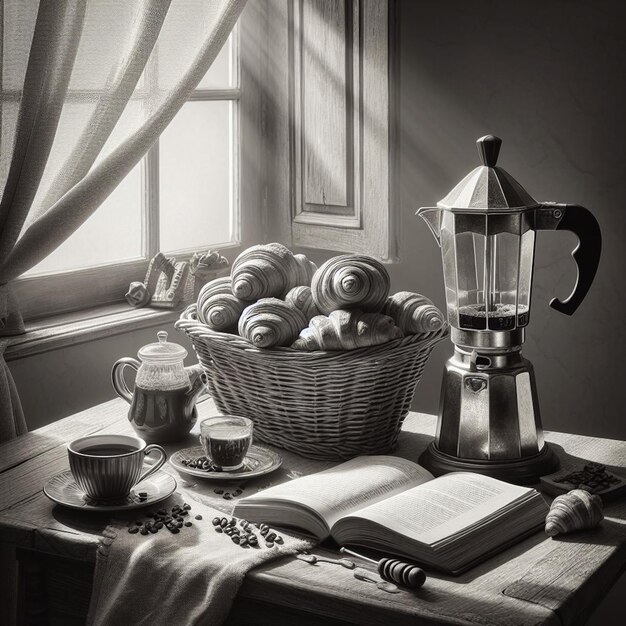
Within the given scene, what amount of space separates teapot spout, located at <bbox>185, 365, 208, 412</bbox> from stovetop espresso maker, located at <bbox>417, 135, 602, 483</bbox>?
410mm

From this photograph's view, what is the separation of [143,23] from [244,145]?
0.80m

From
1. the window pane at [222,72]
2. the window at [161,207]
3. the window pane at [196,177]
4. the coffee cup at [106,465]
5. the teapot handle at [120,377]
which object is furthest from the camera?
the window pane at [222,72]

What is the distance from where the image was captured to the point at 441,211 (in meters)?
1.54

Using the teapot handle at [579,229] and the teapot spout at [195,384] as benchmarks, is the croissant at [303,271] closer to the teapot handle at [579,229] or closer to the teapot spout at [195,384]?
the teapot spout at [195,384]

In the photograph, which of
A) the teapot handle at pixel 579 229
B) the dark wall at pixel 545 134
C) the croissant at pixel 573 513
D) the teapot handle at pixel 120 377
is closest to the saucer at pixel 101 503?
the teapot handle at pixel 120 377

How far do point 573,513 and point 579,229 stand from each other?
1.48 ft

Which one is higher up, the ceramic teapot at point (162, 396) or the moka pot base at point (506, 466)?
the ceramic teapot at point (162, 396)

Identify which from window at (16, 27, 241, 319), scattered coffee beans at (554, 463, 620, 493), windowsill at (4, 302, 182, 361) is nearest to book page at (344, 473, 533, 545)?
scattered coffee beans at (554, 463, 620, 493)

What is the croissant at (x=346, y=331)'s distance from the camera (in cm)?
147

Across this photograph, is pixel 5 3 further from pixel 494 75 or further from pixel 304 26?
pixel 494 75

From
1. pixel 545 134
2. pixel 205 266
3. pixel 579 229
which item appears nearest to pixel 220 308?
pixel 579 229

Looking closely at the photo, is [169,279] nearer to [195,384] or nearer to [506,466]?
[195,384]

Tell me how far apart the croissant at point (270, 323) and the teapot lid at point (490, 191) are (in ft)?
1.01

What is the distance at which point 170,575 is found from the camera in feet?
3.86
